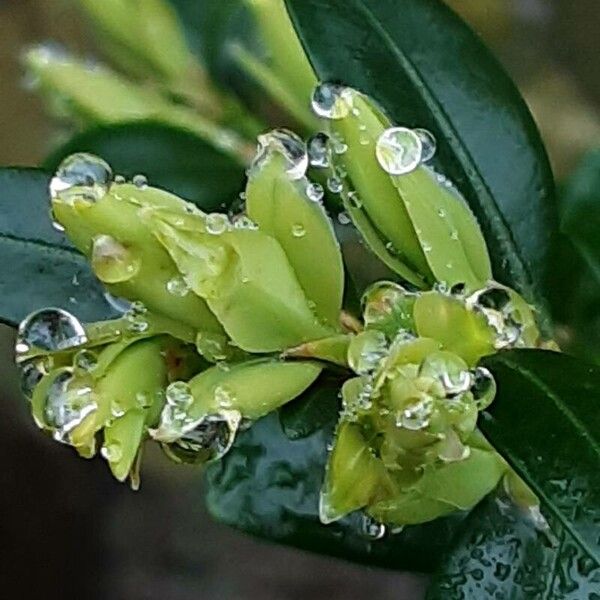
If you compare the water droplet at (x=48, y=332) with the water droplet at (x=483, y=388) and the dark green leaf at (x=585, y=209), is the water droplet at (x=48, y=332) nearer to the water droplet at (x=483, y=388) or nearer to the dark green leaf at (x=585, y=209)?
the water droplet at (x=483, y=388)

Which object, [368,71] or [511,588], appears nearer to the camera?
[511,588]

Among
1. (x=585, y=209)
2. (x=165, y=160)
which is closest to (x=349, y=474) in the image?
(x=165, y=160)

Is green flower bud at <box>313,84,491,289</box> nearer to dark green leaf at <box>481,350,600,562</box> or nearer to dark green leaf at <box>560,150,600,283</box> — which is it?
dark green leaf at <box>481,350,600,562</box>

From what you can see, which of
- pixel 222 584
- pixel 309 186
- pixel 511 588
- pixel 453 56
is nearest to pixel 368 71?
pixel 453 56

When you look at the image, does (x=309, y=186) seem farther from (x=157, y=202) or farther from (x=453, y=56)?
(x=453, y=56)

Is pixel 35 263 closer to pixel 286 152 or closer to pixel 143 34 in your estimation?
pixel 286 152

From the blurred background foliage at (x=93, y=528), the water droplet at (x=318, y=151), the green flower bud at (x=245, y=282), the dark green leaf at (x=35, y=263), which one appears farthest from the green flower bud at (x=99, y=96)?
the blurred background foliage at (x=93, y=528)
